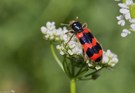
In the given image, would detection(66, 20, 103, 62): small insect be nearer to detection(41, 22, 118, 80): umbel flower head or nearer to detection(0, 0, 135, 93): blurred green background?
detection(41, 22, 118, 80): umbel flower head

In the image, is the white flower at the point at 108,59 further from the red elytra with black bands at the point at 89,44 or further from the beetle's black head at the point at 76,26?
the beetle's black head at the point at 76,26

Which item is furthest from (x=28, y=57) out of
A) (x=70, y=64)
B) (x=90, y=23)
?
(x=70, y=64)

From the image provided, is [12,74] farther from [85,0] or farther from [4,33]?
[85,0]

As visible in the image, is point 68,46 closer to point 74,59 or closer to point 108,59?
point 74,59

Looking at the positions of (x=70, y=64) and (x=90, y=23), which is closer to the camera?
(x=70, y=64)

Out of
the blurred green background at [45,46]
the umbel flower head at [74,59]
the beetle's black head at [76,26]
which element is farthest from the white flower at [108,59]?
the blurred green background at [45,46]

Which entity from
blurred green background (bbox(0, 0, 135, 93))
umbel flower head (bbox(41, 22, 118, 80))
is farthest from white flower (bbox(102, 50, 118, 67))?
blurred green background (bbox(0, 0, 135, 93))
